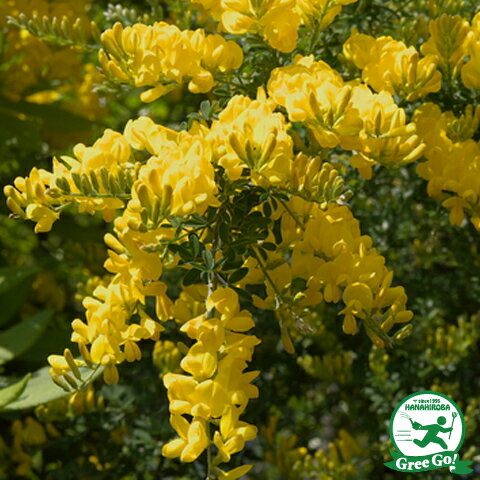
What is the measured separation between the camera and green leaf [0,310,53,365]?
1627 mm

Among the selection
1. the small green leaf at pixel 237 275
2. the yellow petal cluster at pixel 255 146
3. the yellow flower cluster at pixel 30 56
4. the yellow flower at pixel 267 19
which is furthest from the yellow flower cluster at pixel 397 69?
the yellow flower cluster at pixel 30 56

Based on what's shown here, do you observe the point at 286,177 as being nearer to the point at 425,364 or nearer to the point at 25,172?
the point at 425,364

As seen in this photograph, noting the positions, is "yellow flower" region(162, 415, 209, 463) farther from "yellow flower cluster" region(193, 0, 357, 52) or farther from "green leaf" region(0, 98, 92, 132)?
"green leaf" region(0, 98, 92, 132)

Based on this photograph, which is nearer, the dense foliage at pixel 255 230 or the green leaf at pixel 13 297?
the dense foliage at pixel 255 230

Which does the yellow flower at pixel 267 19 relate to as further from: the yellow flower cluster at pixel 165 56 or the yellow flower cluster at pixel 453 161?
the yellow flower cluster at pixel 453 161

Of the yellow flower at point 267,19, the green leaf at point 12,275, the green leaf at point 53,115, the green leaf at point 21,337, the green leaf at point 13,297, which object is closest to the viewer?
the yellow flower at point 267,19

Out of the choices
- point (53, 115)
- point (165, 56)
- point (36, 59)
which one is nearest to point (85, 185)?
point (165, 56)

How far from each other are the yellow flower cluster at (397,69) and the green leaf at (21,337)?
2.88 ft

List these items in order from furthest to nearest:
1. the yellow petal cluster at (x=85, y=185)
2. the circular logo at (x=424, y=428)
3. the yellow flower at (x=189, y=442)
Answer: the circular logo at (x=424, y=428)
the yellow petal cluster at (x=85, y=185)
the yellow flower at (x=189, y=442)

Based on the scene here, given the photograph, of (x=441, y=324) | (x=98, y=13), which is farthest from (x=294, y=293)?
(x=98, y=13)

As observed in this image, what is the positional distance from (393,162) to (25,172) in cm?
124

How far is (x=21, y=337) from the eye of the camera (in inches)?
65.5

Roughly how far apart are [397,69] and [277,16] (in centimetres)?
19

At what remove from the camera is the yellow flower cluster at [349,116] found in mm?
1077
